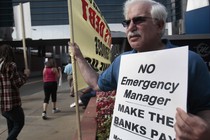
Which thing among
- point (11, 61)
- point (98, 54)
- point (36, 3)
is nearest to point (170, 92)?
point (98, 54)

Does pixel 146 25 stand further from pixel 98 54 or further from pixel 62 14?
pixel 62 14

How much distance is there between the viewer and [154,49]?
235 cm

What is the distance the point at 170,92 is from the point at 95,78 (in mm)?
946

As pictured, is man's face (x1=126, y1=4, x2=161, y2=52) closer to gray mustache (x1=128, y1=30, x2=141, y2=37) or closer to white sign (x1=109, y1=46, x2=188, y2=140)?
gray mustache (x1=128, y1=30, x2=141, y2=37)

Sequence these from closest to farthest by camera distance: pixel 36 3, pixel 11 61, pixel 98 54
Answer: pixel 98 54
pixel 11 61
pixel 36 3

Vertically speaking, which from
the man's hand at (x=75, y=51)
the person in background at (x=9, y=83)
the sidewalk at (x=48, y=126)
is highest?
the man's hand at (x=75, y=51)

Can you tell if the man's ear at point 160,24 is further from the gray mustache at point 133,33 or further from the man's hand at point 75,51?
the man's hand at point 75,51

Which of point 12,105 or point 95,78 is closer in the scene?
point 95,78

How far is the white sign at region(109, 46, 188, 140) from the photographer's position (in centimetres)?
192

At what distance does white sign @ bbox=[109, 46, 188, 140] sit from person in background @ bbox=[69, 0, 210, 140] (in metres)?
0.10

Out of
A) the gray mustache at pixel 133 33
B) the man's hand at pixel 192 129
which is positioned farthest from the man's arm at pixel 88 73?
the man's hand at pixel 192 129

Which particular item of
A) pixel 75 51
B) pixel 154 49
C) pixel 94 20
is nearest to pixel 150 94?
pixel 154 49

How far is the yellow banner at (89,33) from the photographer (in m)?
3.44

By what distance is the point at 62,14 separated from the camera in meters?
60.0
